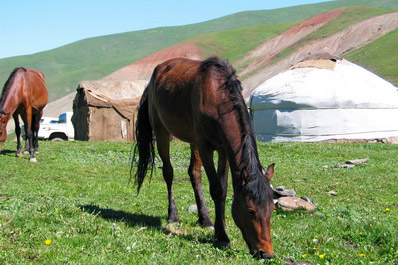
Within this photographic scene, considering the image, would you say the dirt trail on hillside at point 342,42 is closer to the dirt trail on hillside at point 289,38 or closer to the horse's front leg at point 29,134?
the dirt trail on hillside at point 289,38

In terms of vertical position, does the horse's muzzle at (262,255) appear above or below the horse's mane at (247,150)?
below

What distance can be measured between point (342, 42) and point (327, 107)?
3578cm

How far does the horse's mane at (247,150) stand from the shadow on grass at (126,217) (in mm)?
1710

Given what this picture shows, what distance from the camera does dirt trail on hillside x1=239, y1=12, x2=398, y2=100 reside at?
48872 millimetres

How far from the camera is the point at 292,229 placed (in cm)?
536

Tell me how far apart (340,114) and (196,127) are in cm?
1506

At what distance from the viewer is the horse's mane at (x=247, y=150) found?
392 centimetres

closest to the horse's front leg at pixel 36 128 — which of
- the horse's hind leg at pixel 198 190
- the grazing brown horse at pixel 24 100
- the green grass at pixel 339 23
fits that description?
the grazing brown horse at pixel 24 100

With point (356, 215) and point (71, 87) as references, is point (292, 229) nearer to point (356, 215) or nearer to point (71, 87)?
point (356, 215)

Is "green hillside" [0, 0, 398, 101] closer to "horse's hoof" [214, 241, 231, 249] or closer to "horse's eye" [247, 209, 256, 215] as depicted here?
"horse's hoof" [214, 241, 231, 249]

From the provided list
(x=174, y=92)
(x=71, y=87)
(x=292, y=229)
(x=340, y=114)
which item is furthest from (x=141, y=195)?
(x=71, y=87)

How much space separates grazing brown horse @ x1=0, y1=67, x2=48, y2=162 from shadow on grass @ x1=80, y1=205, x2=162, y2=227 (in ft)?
18.1

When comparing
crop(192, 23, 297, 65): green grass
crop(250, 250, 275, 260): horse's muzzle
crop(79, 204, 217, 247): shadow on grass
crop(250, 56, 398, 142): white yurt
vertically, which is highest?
crop(192, 23, 297, 65): green grass

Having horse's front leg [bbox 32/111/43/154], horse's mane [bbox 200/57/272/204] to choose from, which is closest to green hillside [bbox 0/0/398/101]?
horse's front leg [bbox 32/111/43/154]
